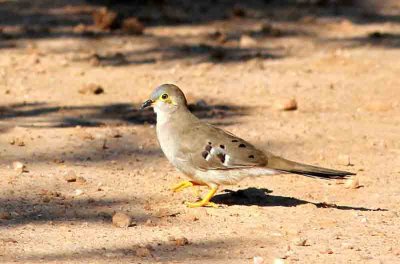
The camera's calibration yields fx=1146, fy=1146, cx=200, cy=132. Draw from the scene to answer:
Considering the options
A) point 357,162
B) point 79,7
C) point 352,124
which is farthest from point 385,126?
point 79,7

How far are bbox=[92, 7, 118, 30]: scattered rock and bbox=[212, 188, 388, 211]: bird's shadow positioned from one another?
5.95m

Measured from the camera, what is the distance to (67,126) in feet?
32.3

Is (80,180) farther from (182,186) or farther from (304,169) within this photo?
(304,169)

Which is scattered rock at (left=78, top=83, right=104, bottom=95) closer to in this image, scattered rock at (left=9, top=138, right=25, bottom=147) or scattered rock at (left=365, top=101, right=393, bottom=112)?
scattered rock at (left=9, top=138, right=25, bottom=147)

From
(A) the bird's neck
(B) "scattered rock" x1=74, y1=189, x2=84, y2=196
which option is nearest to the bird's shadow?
(A) the bird's neck

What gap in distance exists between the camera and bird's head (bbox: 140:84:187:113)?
7.75 meters

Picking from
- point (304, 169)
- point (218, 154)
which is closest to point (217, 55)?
point (218, 154)

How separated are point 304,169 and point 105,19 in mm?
6779

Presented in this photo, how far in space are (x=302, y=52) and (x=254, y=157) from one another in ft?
19.3

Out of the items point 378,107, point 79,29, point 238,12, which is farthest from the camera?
point 238,12

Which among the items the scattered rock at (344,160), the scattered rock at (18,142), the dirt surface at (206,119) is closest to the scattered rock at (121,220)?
the dirt surface at (206,119)

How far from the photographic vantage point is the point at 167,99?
25.5ft

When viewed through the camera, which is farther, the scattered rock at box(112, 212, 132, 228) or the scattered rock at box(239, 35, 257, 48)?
the scattered rock at box(239, 35, 257, 48)

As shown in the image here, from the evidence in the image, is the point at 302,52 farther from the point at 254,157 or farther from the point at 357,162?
the point at 254,157
